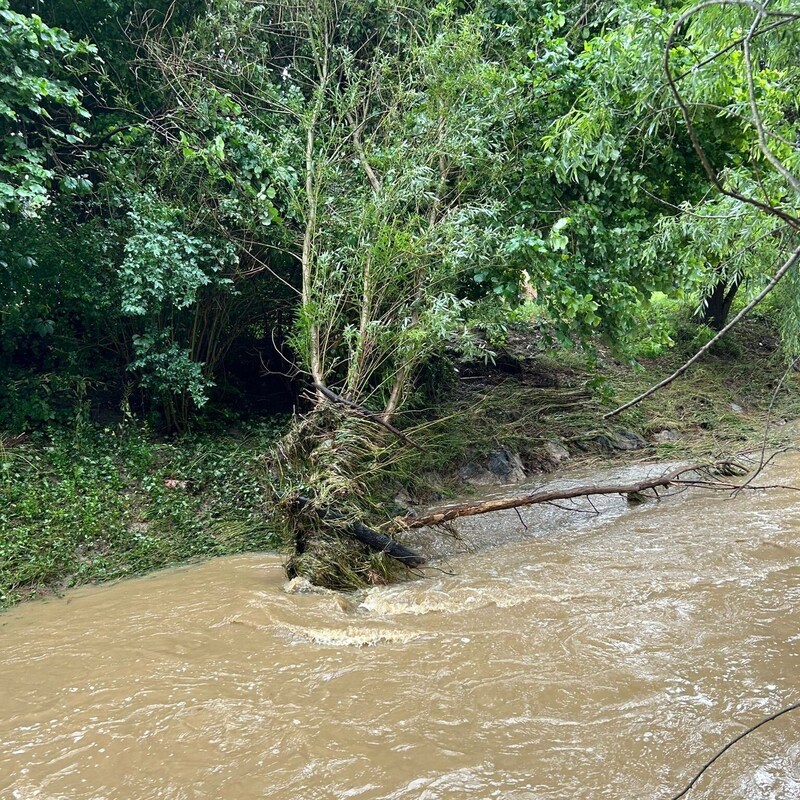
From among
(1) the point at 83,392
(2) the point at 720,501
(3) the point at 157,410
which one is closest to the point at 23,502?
(1) the point at 83,392

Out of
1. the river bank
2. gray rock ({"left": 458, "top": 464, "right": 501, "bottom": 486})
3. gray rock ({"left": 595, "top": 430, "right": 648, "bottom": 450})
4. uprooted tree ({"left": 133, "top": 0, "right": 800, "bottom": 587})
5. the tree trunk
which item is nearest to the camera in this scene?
the river bank

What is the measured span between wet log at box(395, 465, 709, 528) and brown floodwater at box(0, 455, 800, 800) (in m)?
0.45

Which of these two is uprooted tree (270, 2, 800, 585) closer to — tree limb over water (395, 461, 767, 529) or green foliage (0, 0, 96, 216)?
tree limb over water (395, 461, 767, 529)

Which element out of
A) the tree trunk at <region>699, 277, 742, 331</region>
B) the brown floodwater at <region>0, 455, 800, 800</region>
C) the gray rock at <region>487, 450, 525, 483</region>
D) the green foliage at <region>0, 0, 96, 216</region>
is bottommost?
the brown floodwater at <region>0, 455, 800, 800</region>

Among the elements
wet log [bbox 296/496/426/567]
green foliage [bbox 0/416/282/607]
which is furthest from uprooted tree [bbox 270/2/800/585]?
green foliage [bbox 0/416/282/607]

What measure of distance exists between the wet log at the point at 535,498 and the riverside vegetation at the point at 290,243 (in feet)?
1.23

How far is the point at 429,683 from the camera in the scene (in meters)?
2.85

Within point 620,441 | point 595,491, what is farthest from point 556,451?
point 595,491

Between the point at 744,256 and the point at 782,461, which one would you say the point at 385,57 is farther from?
the point at 782,461

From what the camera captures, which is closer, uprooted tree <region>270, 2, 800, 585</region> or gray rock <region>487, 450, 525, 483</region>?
uprooted tree <region>270, 2, 800, 585</region>

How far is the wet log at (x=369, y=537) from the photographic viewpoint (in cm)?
467

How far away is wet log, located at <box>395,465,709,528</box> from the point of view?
4930mm

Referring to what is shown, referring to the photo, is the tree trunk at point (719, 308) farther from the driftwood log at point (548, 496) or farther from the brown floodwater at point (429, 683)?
the brown floodwater at point (429, 683)

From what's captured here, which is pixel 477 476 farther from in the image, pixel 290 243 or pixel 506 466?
pixel 290 243
